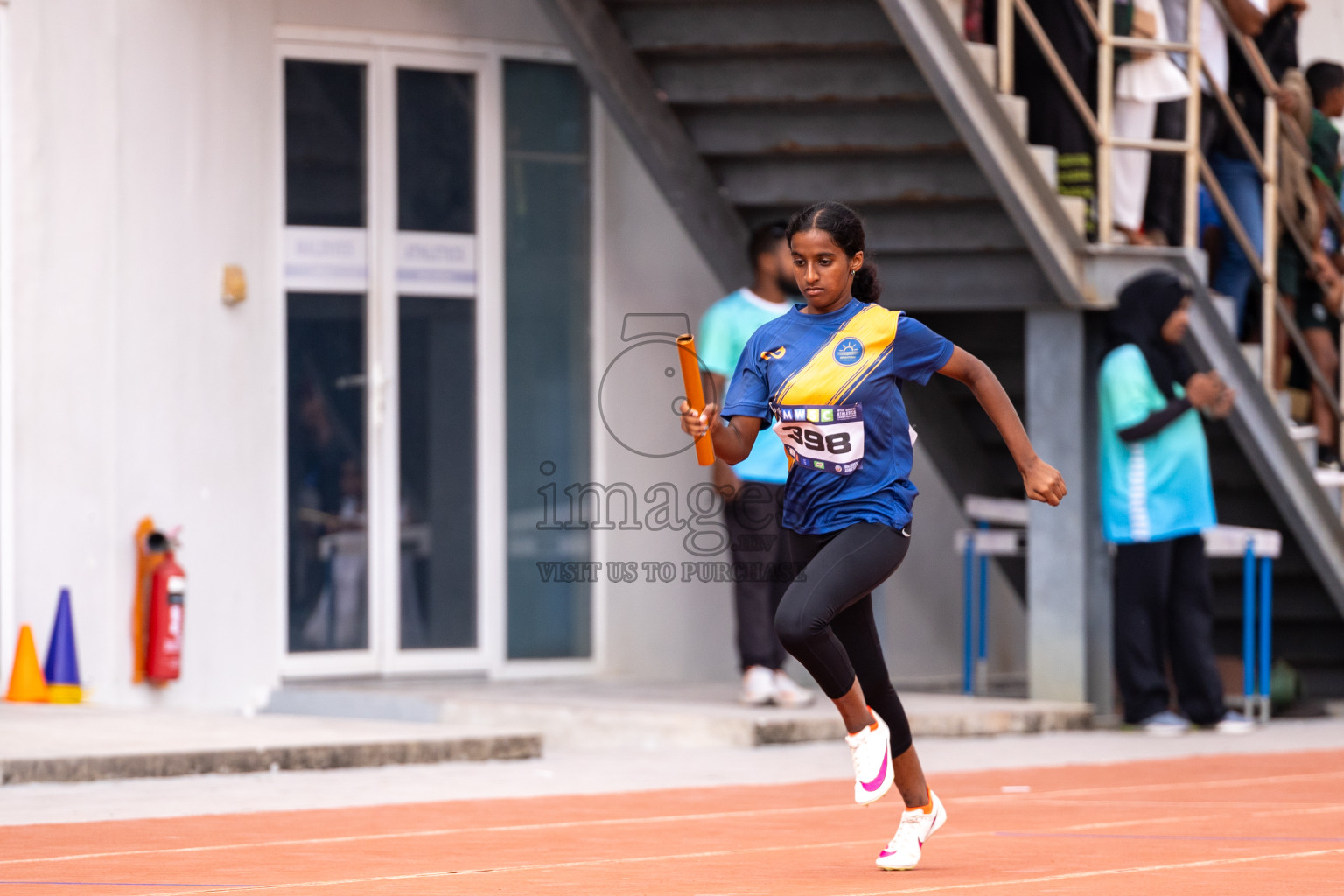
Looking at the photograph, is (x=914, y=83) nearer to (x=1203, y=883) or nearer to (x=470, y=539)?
(x=470, y=539)

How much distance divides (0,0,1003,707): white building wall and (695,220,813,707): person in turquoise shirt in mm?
2696

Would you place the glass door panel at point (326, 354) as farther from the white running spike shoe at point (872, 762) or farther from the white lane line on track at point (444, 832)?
the white running spike shoe at point (872, 762)

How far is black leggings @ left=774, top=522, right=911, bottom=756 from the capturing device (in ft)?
17.5

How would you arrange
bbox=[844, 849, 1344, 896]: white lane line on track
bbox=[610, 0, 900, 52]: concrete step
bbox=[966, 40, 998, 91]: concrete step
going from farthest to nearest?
1. bbox=[610, 0, 900, 52]: concrete step
2. bbox=[966, 40, 998, 91]: concrete step
3. bbox=[844, 849, 1344, 896]: white lane line on track

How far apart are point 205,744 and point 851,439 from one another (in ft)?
12.6

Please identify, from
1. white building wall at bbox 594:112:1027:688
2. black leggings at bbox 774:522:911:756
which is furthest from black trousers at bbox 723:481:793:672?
black leggings at bbox 774:522:911:756

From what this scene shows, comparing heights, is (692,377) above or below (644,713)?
above

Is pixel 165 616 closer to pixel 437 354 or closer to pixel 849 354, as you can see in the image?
pixel 437 354

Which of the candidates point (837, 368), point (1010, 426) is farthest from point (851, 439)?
point (1010, 426)

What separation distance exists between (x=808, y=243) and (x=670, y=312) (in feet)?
22.1

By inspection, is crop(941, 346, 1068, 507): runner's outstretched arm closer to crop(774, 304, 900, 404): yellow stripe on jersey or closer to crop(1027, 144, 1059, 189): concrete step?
crop(774, 304, 900, 404): yellow stripe on jersey

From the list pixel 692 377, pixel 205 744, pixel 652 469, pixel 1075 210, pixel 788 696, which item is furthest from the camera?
pixel 652 469

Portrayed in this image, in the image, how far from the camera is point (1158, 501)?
1018cm

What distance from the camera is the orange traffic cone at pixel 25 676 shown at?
10109 mm
